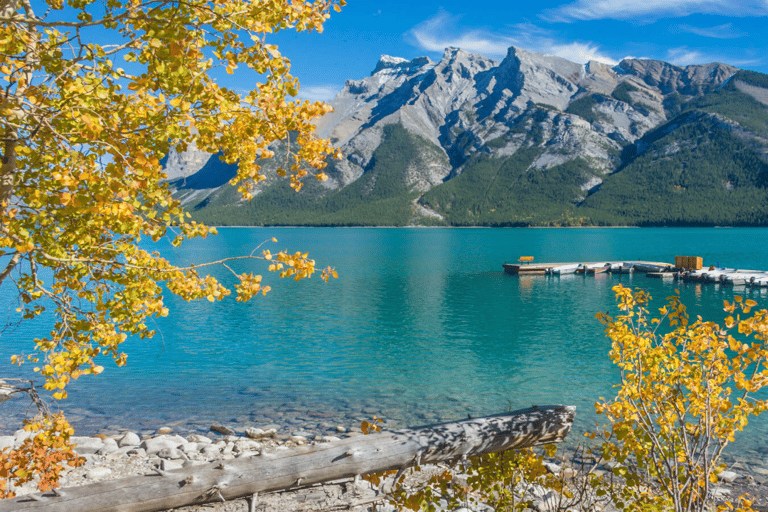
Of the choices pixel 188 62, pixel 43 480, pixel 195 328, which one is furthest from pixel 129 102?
pixel 195 328

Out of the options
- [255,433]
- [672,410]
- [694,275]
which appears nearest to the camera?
[672,410]

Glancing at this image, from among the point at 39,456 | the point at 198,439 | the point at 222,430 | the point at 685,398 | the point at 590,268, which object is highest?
the point at 685,398

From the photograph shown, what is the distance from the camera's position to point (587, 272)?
219ft

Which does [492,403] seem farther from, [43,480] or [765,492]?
[43,480]

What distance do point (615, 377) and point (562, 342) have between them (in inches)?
312

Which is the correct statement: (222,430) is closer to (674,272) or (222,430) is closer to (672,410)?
(672,410)

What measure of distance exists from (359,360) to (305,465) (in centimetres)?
2043

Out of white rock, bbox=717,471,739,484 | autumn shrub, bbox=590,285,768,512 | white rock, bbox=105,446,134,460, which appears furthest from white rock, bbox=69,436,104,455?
white rock, bbox=717,471,739,484

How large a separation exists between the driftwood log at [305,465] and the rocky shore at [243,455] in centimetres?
195

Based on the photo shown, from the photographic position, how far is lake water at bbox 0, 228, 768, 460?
17.7 metres

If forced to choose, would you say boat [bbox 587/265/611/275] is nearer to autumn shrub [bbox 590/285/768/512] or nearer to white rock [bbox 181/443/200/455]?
white rock [bbox 181/443/200/455]

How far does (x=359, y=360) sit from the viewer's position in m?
26.1

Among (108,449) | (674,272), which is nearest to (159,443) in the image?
(108,449)

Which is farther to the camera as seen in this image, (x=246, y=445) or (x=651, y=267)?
(x=651, y=267)
